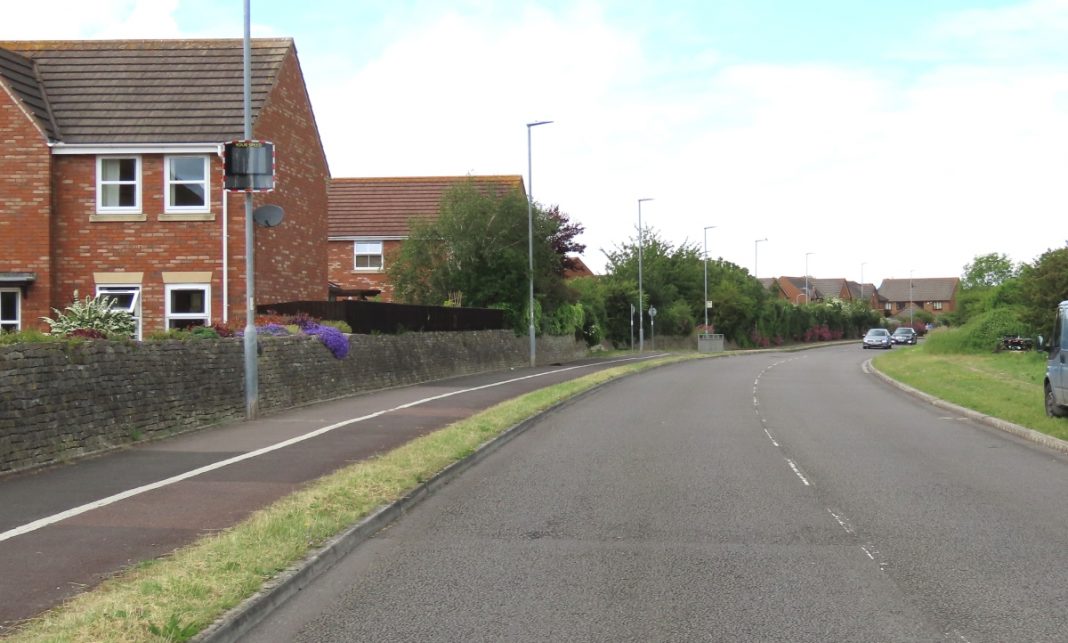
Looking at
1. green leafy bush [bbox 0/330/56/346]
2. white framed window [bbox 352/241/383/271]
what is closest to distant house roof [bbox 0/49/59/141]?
green leafy bush [bbox 0/330/56/346]

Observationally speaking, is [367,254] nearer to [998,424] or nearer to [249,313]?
[249,313]

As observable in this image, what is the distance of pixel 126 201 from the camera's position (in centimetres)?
2516

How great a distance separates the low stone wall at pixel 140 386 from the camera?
34.5ft

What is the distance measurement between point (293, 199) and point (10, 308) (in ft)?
25.5

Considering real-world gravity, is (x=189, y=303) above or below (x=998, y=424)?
above

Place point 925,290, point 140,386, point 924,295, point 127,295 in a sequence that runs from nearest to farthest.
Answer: point 140,386 < point 127,295 < point 924,295 < point 925,290

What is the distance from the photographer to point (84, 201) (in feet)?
81.7

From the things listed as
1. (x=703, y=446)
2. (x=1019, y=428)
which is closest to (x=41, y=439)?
(x=703, y=446)

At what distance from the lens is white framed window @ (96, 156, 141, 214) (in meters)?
24.9

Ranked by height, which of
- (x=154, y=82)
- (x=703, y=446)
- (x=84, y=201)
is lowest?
(x=703, y=446)

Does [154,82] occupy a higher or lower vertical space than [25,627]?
higher

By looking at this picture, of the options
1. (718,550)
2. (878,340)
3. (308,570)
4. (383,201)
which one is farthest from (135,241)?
(878,340)

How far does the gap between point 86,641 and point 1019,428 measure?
48.0ft

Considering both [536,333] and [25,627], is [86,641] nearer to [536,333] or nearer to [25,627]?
[25,627]
